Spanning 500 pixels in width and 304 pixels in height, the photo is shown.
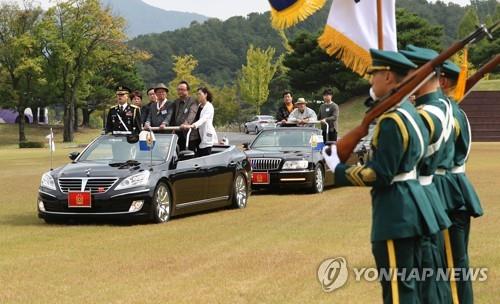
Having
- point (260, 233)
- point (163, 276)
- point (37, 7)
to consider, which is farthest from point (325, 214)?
point (37, 7)

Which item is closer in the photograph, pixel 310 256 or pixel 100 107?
pixel 310 256

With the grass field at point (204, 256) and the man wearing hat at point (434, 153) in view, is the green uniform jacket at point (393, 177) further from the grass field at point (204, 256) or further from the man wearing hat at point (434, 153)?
the grass field at point (204, 256)

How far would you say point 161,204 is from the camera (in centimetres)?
1369

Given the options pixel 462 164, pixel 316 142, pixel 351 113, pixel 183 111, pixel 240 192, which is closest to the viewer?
pixel 462 164

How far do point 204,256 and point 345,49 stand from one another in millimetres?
2877

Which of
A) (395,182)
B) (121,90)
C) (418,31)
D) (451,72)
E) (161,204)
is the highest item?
(418,31)

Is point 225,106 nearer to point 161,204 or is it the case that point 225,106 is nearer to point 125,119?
point 125,119

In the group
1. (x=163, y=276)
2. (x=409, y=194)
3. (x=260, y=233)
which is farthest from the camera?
(x=260, y=233)

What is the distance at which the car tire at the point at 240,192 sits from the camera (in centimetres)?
1588

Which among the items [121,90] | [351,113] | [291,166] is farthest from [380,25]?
[351,113]

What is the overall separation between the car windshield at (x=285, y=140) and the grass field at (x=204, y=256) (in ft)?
10.6

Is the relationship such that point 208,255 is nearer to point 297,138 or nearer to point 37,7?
point 297,138

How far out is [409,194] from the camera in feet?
18.3

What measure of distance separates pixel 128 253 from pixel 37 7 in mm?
65467
